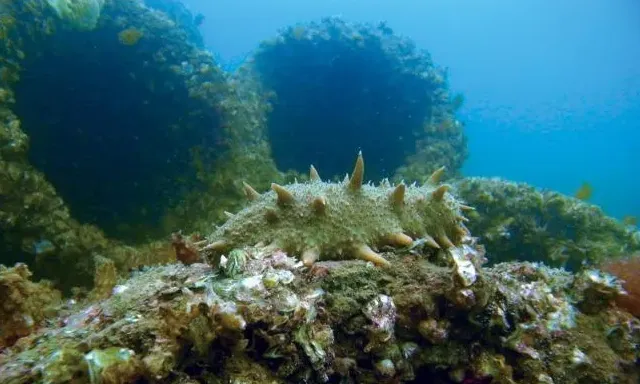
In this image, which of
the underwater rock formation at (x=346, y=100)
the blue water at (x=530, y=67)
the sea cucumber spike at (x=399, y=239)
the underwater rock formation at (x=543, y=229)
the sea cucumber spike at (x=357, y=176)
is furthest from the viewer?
the blue water at (x=530, y=67)

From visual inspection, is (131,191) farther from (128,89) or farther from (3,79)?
(3,79)

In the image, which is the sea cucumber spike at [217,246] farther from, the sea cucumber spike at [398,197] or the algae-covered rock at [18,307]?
the sea cucumber spike at [398,197]

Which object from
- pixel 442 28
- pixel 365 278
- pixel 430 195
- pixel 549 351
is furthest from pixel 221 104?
pixel 442 28

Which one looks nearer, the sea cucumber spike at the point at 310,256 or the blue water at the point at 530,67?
the sea cucumber spike at the point at 310,256

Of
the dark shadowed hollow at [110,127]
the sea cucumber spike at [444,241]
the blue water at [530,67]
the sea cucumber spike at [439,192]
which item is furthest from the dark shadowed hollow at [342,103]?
the blue water at [530,67]

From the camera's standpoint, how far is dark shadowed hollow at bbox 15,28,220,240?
22.0ft

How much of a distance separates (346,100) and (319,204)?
988 centimetres

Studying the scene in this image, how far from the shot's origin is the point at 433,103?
12.0 metres

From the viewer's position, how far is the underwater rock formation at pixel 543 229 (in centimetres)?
716

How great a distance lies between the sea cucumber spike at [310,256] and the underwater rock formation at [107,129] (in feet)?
16.7

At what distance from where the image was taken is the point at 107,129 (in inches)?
285

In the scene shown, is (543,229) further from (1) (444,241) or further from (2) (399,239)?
(2) (399,239)

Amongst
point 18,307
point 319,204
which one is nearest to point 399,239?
point 319,204

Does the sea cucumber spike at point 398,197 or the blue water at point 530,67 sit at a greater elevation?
the blue water at point 530,67
